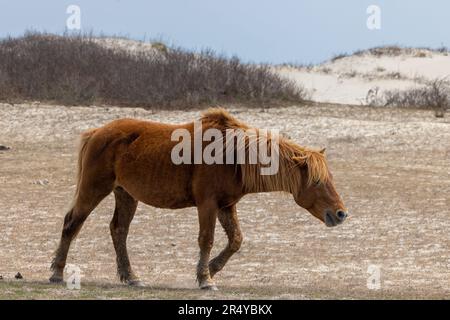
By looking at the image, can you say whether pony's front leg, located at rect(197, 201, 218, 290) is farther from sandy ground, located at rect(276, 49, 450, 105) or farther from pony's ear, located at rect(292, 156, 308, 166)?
sandy ground, located at rect(276, 49, 450, 105)

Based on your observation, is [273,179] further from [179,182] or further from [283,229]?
[283,229]

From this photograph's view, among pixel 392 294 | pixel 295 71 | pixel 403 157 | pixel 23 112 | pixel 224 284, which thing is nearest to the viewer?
pixel 392 294

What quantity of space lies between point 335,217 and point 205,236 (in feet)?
3.94

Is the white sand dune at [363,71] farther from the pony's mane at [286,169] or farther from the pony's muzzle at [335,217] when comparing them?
the pony's muzzle at [335,217]

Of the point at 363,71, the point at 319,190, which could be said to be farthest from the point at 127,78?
the point at 319,190

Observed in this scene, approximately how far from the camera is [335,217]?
1045 cm

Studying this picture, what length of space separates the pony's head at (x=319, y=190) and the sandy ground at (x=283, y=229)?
72 centimetres

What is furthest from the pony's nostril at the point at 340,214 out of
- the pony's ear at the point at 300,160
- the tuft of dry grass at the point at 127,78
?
the tuft of dry grass at the point at 127,78

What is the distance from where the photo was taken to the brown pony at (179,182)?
10445 millimetres

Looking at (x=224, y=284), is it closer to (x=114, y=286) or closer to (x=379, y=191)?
(x=114, y=286)

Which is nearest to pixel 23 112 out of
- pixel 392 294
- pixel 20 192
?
pixel 20 192

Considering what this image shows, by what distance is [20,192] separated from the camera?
1830 centimetres

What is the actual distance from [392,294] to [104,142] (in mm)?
3089

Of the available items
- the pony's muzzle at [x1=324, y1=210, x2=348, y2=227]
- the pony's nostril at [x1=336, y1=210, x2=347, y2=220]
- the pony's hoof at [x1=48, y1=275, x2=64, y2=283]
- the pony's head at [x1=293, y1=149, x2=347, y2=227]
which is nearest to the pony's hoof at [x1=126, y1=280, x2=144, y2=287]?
the pony's hoof at [x1=48, y1=275, x2=64, y2=283]
